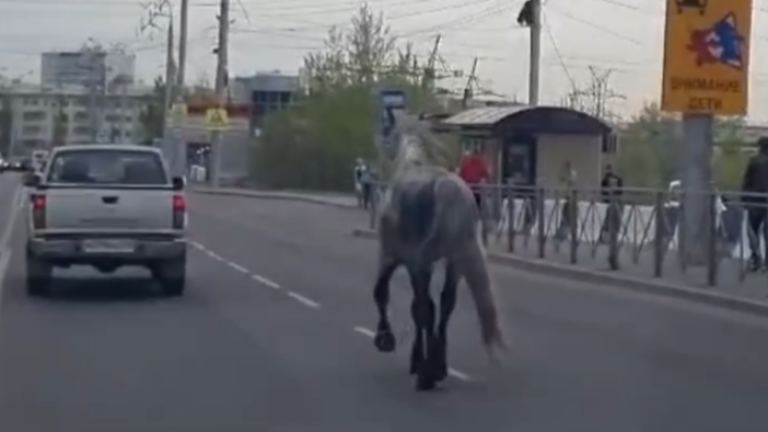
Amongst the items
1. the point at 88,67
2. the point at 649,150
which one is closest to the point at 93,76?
the point at 88,67

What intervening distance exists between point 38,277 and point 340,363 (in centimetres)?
842

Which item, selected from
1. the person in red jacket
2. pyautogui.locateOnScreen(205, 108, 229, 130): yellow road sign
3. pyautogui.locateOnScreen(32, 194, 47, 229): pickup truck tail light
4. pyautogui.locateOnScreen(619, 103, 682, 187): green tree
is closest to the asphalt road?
pyautogui.locateOnScreen(32, 194, 47, 229): pickup truck tail light

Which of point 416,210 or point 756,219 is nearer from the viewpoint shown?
point 416,210

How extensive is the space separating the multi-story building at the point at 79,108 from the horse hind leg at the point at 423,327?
4580 inches

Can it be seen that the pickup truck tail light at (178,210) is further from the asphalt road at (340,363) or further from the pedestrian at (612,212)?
the pedestrian at (612,212)

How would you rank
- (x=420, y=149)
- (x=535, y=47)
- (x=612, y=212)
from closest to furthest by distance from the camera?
(x=420, y=149) < (x=612, y=212) < (x=535, y=47)

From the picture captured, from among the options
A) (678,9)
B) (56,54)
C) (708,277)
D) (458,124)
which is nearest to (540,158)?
(458,124)

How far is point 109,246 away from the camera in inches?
941

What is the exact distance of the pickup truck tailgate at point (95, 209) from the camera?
23.8 meters

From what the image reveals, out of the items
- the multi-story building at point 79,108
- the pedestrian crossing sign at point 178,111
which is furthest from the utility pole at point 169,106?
the multi-story building at point 79,108

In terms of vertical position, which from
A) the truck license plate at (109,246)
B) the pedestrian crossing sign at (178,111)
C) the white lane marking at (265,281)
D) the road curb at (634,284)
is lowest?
the white lane marking at (265,281)

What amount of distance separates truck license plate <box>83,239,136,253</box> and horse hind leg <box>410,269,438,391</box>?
368 inches

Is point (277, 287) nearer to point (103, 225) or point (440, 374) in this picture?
point (103, 225)

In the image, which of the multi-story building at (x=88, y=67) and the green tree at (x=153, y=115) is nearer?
the green tree at (x=153, y=115)
